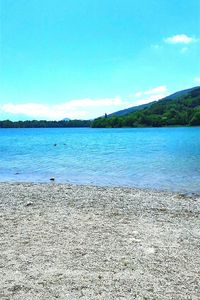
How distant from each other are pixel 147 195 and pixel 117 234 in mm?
7677

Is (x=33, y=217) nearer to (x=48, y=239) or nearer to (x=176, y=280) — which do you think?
(x=48, y=239)

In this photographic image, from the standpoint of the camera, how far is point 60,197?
17.0 metres

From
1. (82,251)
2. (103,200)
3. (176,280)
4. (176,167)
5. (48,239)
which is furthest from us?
(176,167)

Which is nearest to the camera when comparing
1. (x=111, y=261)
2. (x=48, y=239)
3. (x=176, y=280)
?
(x=176, y=280)

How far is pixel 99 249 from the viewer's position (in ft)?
30.2

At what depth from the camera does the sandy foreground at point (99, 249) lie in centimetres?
698

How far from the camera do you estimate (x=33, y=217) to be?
12.8 meters

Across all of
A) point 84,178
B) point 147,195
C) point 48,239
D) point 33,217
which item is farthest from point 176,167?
point 48,239

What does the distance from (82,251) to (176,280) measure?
270cm

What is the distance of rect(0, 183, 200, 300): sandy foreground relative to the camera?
22.9 ft

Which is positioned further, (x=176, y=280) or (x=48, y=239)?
(x=48, y=239)

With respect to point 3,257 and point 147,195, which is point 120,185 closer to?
point 147,195

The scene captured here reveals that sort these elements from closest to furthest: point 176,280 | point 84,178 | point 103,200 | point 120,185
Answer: point 176,280 → point 103,200 → point 120,185 → point 84,178

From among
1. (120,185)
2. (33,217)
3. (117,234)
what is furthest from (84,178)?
(117,234)
